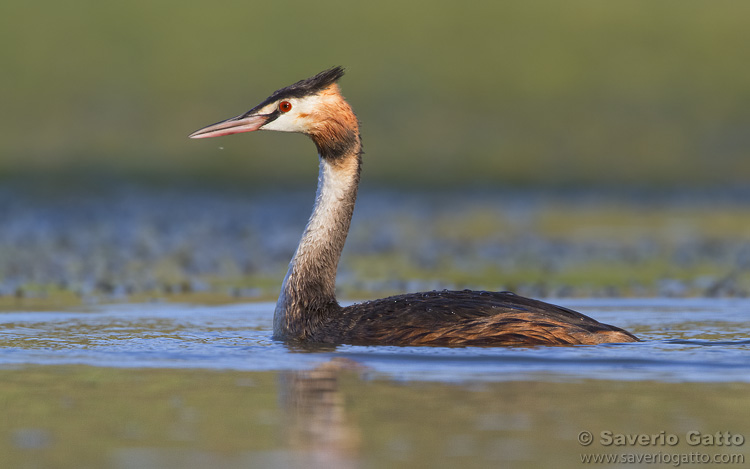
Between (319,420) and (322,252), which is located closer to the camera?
(319,420)

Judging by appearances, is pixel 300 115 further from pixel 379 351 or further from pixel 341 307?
pixel 379 351

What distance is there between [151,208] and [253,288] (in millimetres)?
11359

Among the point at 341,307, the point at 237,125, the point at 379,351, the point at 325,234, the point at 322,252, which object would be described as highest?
the point at 237,125

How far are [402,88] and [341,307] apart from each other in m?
26.5

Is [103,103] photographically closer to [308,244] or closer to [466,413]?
[308,244]

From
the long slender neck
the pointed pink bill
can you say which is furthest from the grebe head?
the long slender neck

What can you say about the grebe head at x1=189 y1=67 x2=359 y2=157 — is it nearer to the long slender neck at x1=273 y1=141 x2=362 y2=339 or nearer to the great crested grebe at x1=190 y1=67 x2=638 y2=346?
the great crested grebe at x1=190 y1=67 x2=638 y2=346

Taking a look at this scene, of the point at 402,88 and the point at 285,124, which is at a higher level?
the point at 402,88

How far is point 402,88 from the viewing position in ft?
125

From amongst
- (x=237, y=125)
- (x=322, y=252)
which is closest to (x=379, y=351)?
(x=322, y=252)

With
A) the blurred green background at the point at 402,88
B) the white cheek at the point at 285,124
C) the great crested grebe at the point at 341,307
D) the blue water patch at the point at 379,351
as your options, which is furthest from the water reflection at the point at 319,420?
the blurred green background at the point at 402,88

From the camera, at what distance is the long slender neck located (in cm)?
1182

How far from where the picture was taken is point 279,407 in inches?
337

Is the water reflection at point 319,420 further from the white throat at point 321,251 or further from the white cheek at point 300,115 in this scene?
the white cheek at point 300,115
